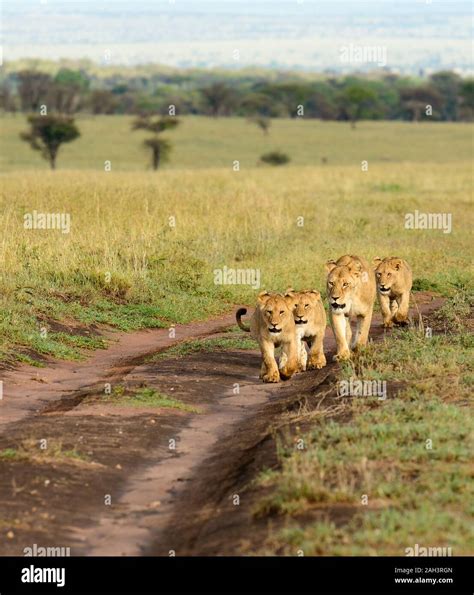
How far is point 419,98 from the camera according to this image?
9169 cm

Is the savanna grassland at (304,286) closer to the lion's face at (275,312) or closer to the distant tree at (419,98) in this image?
the lion's face at (275,312)

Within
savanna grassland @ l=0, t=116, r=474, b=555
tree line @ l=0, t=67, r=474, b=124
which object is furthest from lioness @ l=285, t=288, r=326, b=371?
tree line @ l=0, t=67, r=474, b=124

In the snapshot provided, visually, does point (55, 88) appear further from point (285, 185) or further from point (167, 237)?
point (167, 237)

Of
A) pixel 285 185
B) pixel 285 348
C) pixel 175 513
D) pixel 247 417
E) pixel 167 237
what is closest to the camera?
pixel 175 513

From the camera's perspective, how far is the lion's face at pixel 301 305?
10.3 m

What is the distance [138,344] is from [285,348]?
9.30 ft

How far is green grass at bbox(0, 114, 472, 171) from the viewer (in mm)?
56781

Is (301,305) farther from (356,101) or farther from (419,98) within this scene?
(419,98)

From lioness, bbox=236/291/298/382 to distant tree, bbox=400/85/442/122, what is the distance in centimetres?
7912

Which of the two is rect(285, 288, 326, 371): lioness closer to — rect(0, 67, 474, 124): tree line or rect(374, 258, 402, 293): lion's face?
rect(374, 258, 402, 293): lion's face

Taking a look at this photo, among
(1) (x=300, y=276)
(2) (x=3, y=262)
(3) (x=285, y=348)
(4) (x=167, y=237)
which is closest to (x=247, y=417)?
(3) (x=285, y=348)

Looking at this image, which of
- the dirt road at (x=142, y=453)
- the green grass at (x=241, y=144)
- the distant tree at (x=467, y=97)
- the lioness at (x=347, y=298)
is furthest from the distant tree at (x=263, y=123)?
the lioness at (x=347, y=298)

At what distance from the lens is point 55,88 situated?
7519 cm

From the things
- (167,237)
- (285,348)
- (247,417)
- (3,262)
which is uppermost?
(167,237)
